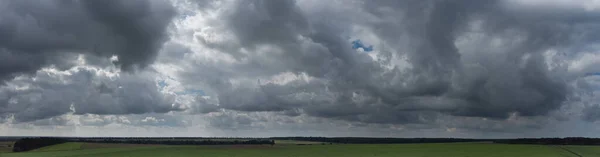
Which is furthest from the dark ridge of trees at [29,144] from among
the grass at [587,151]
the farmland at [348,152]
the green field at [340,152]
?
the grass at [587,151]

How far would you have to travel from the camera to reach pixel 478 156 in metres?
113

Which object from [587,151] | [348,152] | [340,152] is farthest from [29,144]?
[587,151]

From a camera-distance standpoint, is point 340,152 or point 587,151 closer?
point 587,151

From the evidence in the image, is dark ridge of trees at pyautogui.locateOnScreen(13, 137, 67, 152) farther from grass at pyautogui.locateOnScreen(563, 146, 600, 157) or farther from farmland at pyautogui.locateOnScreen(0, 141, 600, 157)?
grass at pyautogui.locateOnScreen(563, 146, 600, 157)

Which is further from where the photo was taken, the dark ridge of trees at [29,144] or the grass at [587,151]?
the dark ridge of trees at [29,144]

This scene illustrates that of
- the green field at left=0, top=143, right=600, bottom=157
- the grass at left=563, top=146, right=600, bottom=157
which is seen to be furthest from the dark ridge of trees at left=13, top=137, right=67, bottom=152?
the grass at left=563, top=146, right=600, bottom=157

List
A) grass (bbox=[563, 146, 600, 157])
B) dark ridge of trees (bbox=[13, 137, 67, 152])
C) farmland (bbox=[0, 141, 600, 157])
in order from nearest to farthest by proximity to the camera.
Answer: farmland (bbox=[0, 141, 600, 157]) → grass (bbox=[563, 146, 600, 157]) → dark ridge of trees (bbox=[13, 137, 67, 152])

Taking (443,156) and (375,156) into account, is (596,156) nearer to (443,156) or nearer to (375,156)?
(443,156)

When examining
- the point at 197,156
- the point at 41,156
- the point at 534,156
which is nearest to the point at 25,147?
the point at 41,156

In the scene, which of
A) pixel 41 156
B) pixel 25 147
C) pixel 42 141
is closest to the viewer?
pixel 41 156

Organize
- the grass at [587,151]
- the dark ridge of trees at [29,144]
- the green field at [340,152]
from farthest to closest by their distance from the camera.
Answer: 1. the dark ridge of trees at [29,144]
2. the grass at [587,151]
3. the green field at [340,152]

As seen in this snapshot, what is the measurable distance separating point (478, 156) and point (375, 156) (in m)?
25.1

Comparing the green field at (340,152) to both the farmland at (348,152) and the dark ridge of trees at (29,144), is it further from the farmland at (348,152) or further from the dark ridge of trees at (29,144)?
the dark ridge of trees at (29,144)

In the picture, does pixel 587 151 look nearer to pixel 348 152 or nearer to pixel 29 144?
pixel 348 152
